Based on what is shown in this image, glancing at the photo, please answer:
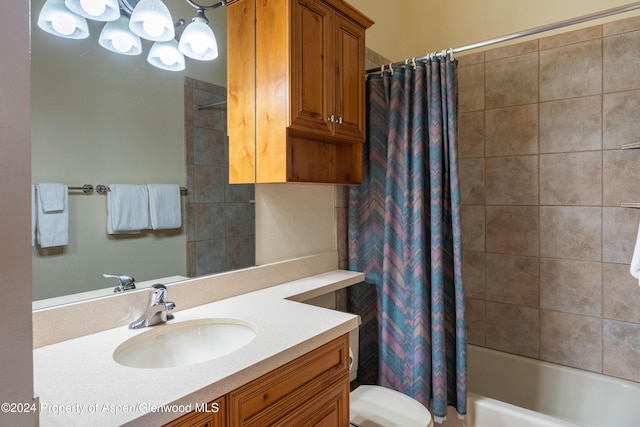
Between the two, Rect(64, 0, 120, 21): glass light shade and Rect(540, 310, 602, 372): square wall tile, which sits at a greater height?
Rect(64, 0, 120, 21): glass light shade

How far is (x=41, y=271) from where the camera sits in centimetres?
108

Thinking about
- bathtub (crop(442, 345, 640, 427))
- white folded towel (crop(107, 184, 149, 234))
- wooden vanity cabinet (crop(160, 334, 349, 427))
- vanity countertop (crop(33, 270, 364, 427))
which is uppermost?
white folded towel (crop(107, 184, 149, 234))

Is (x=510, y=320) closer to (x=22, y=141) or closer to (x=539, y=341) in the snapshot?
(x=539, y=341)

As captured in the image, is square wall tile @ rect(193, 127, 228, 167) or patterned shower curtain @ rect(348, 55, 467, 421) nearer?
square wall tile @ rect(193, 127, 228, 167)

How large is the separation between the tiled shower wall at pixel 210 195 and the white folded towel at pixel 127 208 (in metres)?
0.17

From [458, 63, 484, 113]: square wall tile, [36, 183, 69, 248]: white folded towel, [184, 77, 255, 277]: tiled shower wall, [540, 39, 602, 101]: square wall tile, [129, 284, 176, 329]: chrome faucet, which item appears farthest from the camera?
[458, 63, 484, 113]: square wall tile

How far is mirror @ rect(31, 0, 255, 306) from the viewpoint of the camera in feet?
3.64

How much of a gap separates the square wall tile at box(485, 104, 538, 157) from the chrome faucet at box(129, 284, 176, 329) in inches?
83.0

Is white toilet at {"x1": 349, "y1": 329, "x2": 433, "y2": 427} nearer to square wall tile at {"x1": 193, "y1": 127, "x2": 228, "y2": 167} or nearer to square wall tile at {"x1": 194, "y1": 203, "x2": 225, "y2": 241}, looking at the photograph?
square wall tile at {"x1": 194, "y1": 203, "x2": 225, "y2": 241}

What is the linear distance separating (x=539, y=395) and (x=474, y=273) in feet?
2.56

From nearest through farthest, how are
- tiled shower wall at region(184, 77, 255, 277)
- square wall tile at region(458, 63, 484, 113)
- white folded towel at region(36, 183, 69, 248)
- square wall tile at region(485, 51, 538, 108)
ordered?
1. white folded towel at region(36, 183, 69, 248)
2. tiled shower wall at region(184, 77, 255, 277)
3. square wall tile at region(485, 51, 538, 108)
4. square wall tile at region(458, 63, 484, 113)

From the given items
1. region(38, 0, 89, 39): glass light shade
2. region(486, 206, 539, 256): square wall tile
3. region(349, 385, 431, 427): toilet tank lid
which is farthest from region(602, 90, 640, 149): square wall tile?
region(38, 0, 89, 39): glass light shade

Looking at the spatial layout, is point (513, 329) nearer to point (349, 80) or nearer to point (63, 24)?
point (349, 80)

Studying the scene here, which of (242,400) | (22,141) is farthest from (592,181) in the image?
(22,141)
